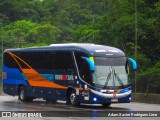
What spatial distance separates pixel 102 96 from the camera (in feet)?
76.3

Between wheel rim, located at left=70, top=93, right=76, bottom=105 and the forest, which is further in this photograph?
the forest

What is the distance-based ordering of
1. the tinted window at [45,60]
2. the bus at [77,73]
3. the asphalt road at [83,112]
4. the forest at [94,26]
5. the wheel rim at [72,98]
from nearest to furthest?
the asphalt road at [83,112], the bus at [77,73], the wheel rim at [72,98], the tinted window at [45,60], the forest at [94,26]

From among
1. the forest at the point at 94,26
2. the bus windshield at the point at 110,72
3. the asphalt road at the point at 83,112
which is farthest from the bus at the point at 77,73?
the forest at the point at 94,26

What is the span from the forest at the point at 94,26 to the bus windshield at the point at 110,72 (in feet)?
35.0

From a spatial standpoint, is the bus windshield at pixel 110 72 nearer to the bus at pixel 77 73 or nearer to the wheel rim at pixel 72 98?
the bus at pixel 77 73

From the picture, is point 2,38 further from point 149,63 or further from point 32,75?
point 32,75

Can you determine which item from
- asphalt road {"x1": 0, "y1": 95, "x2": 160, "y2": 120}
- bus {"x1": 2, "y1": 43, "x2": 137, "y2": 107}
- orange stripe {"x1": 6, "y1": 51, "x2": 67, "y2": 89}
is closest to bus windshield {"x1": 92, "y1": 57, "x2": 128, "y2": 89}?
bus {"x1": 2, "y1": 43, "x2": 137, "y2": 107}

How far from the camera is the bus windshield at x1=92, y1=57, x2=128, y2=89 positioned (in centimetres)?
2344

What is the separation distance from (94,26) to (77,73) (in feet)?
130

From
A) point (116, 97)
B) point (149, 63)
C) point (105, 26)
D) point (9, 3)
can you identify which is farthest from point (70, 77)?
point (9, 3)

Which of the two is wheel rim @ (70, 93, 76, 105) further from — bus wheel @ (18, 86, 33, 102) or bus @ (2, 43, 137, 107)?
bus wheel @ (18, 86, 33, 102)

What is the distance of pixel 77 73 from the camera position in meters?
24.3

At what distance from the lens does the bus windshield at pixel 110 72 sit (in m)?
23.4

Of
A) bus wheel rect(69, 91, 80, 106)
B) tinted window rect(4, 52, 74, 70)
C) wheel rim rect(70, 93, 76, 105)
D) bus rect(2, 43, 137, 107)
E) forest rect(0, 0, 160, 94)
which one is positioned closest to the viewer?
bus rect(2, 43, 137, 107)
